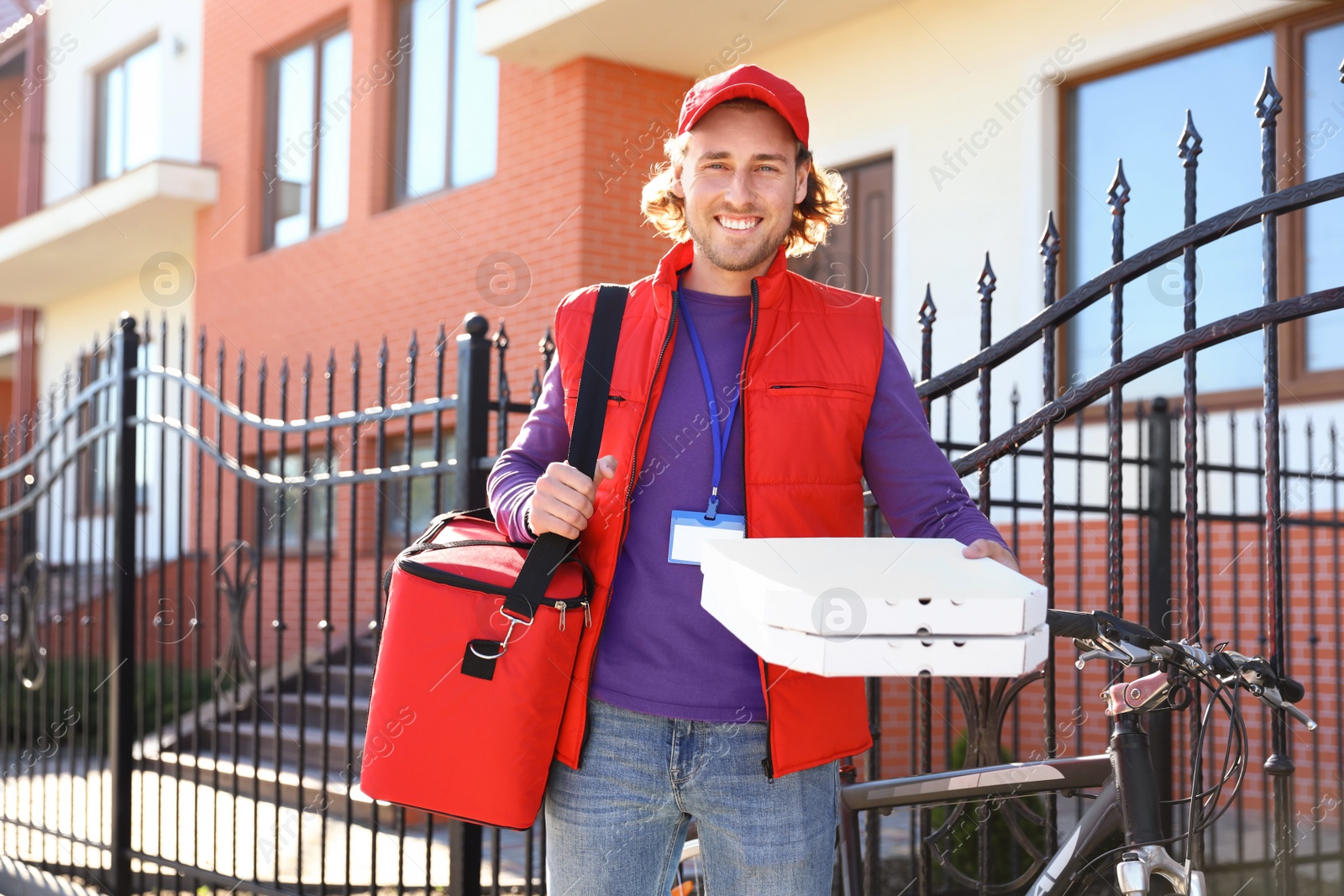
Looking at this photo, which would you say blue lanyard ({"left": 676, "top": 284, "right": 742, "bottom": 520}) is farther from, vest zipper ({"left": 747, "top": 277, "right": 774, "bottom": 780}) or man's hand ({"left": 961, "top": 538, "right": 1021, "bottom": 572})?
man's hand ({"left": 961, "top": 538, "right": 1021, "bottom": 572})

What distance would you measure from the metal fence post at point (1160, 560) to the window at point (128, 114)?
13.1m

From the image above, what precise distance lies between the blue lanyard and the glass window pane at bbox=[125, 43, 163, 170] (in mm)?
14007

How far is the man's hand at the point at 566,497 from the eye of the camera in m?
2.12

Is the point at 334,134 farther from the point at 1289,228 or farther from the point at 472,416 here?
the point at 472,416

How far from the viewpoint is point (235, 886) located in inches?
179

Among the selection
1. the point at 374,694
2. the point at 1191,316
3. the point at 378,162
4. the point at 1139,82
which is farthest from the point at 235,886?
the point at 378,162

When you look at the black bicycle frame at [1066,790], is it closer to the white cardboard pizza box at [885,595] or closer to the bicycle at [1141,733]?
the bicycle at [1141,733]

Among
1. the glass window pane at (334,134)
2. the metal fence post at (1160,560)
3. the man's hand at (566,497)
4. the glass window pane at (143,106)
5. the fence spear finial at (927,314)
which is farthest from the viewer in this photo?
the glass window pane at (143,106)

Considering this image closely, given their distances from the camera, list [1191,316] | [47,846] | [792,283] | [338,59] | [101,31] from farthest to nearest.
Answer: [101,31], [338,59], [47,846], [1191,316], [792,283]

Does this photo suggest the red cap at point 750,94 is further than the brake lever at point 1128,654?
Yes

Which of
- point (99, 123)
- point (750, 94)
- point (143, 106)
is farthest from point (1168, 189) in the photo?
point (99, 123)

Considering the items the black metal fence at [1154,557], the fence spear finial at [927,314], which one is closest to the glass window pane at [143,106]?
the black metal fence at [1154,557]

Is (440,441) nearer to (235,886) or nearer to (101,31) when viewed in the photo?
(235,886)

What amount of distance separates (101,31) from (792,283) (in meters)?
15.9
